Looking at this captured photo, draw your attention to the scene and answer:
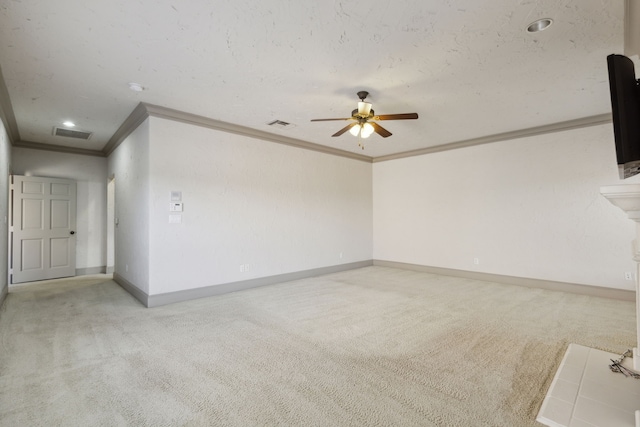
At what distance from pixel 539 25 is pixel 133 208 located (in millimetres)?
5553

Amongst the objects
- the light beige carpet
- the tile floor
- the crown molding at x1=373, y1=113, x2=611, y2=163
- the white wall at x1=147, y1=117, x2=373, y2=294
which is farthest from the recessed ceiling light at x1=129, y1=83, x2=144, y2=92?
the crown molding at x1=373, y1=113, x2=611, y2=163

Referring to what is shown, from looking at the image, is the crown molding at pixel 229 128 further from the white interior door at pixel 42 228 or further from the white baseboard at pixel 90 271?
the white baseboard at pixel 90 271

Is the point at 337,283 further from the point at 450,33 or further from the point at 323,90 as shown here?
the point at 450,33

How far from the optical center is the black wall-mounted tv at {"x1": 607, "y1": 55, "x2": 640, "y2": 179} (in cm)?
175

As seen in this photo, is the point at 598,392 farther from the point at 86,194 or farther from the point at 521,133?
the point at 86,194

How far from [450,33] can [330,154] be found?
421cm

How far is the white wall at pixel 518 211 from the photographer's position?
4684mm

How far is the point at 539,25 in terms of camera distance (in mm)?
2479

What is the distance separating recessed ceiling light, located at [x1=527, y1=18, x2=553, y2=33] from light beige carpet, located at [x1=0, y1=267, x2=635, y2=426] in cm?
283

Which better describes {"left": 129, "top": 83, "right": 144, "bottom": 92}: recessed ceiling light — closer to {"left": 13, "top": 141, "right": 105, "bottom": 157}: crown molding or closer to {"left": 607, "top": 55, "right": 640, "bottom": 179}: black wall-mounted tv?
{"left": 13, "top": 141, "right": 105, "bottom": 157}: crown molding

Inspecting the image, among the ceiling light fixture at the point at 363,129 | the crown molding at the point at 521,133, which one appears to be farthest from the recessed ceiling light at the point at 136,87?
the crown molding at the point at 521,133

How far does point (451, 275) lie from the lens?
625cm

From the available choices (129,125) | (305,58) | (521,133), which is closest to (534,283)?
(521,133)

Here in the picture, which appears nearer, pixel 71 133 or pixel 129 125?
pixel 129 125
